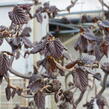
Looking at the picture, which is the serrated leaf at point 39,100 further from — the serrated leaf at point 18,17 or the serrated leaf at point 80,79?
the serrated leaf at point 18,17

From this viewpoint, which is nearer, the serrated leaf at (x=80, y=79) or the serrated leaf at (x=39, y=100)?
the serrated leaf at (x=80, y=79)

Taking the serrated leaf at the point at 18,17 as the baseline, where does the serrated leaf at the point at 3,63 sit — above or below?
below

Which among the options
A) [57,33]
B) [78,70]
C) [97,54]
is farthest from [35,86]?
[57,33]

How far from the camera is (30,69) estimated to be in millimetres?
3594

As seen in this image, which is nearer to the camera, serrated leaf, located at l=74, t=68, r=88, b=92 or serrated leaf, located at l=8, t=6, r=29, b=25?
serrated leaf, located at l=74, t=68, r=88, b=92

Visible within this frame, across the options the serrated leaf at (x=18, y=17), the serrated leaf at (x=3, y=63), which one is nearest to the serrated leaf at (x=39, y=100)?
the serrated leaf at (x=3, y=63)

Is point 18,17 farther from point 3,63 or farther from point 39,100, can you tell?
point 39,100

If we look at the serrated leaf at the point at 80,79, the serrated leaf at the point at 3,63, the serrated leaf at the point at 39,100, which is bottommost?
the serrated leaf at the point at 39,100

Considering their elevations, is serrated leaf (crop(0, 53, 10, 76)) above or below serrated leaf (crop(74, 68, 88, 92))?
above

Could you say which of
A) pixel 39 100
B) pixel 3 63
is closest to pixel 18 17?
pixel 3 63

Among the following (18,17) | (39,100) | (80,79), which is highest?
(18,17)

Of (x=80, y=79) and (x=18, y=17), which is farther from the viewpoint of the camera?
(x=18, y=17)

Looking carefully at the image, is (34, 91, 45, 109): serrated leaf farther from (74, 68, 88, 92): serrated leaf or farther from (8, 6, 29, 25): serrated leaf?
(8, 6, 29, 25): serrated leaf

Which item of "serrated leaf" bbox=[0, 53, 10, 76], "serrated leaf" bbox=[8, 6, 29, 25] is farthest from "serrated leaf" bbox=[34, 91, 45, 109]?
"serrated leaf" bbox=[8, 6, 29, 25]
